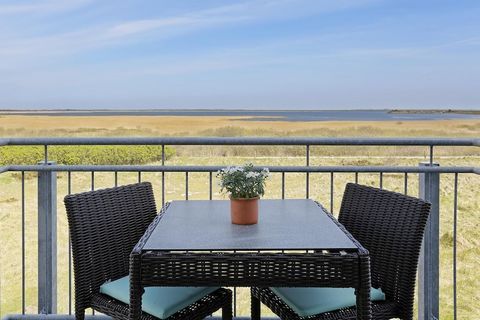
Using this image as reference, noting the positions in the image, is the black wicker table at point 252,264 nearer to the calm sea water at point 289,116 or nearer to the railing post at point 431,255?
the railing post at point 431,255

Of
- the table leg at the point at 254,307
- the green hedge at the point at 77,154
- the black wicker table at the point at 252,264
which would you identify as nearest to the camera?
the black wicker table at the point at 252,264

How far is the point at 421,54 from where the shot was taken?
2816cm

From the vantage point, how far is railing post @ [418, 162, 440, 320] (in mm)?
3129

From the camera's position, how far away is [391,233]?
7.68ft

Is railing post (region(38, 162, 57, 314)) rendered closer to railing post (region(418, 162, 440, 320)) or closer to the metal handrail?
the metal handrail

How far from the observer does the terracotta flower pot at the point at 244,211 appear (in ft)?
7.29

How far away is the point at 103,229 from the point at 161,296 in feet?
1.63

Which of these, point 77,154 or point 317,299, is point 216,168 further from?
point 77,154

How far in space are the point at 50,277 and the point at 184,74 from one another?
2929 cm

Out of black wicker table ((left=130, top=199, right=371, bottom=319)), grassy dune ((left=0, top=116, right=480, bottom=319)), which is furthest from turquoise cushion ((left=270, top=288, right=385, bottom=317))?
grassy dune ((left=0, top=116, right=480, bottom=319))

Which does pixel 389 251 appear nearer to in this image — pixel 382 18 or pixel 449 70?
pixel 449 70

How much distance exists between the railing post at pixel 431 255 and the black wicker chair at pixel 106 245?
1330 mm

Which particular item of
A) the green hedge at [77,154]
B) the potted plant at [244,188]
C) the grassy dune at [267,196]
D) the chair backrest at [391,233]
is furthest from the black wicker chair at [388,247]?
the green hedge at [77,154]

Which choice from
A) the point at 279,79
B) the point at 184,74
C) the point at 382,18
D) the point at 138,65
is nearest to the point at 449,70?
the point at 382,18
